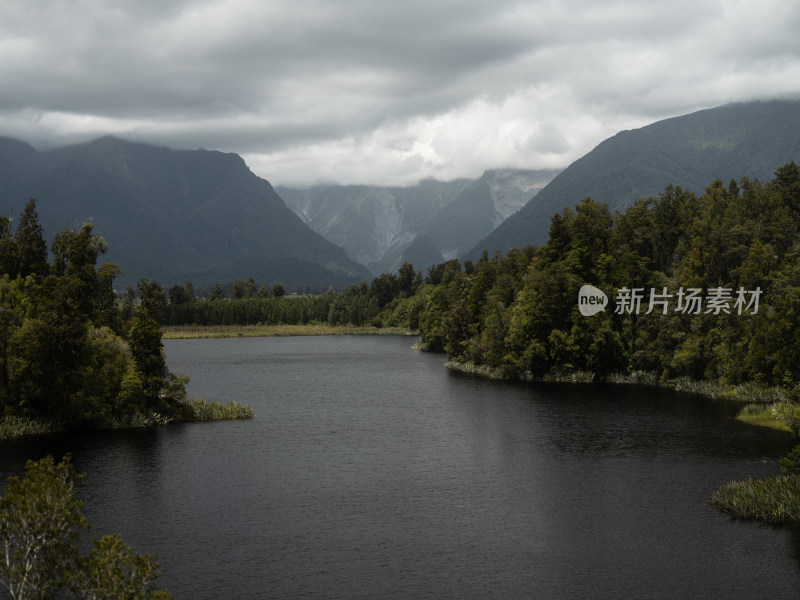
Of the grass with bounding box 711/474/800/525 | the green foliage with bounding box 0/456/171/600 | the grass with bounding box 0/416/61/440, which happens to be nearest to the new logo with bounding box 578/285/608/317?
the grass with bounding box 711/474/800/525

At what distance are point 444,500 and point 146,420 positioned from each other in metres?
43.6

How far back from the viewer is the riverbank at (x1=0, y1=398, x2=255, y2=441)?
254 ft

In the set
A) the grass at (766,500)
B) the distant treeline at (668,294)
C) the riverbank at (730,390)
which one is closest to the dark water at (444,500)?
the grass at (766,500)

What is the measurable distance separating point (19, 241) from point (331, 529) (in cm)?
7825

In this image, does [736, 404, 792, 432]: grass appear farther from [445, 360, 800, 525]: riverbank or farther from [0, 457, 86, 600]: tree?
[0, 457, 86, 600]: tree

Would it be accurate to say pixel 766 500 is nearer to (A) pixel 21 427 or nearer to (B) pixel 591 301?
(A) pixel 21 427

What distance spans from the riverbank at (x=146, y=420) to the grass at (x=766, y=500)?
59.3 meters

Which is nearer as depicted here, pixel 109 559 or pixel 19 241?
pixel 109 559

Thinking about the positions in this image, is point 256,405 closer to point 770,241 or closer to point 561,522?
point 561,522

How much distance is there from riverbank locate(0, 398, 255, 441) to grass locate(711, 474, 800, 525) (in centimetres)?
5932

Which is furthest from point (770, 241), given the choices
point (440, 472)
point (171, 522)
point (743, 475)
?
point (171, 522)

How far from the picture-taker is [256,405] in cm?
10275

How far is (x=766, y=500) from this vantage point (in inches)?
2010

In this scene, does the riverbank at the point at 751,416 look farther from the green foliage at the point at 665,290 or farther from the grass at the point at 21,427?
the grass at the point at 21,427
